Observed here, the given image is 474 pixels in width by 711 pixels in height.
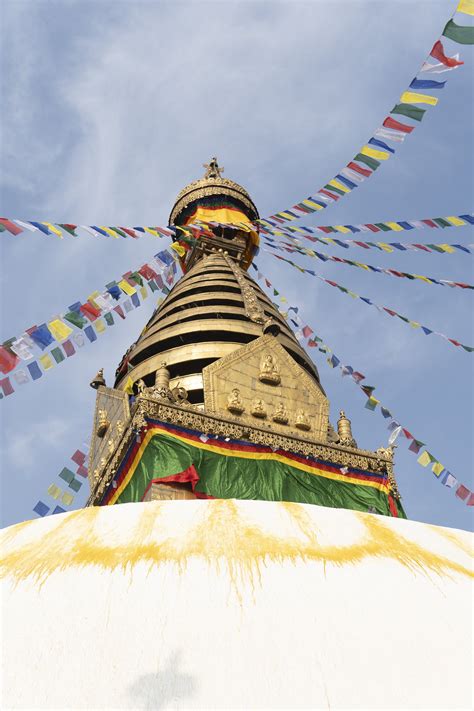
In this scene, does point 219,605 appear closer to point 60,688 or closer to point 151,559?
point 151,559

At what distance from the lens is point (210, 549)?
4.77 meters

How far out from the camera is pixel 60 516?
18.6 feet

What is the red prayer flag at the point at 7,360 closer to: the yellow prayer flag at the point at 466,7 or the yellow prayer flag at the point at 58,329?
the yellow prayer flag at the point at 58,329

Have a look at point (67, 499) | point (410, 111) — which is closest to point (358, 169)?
point (410, 111)

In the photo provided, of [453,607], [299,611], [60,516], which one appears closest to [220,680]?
[299,611]

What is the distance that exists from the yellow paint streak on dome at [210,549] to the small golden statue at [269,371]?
716 centimetres

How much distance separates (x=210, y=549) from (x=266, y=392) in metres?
7.65

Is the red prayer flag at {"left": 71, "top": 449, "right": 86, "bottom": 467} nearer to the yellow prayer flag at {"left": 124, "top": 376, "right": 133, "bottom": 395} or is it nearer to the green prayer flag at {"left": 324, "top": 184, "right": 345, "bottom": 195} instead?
the yellow prayer flag at {"left": 124, "top": 376, "right": 133, "bottom": 395}

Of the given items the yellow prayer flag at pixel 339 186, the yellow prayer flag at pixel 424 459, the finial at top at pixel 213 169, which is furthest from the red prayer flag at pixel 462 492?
the finial at top at pixel 213 169

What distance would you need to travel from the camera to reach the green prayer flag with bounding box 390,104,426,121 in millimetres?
9479

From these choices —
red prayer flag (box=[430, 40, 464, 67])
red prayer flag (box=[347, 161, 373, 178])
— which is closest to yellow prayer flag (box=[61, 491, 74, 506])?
red prayer flag (box=[347, 161, 373, 178])

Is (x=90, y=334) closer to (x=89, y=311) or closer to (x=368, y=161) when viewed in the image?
(x=89, y=311)

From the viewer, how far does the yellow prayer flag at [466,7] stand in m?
7.87

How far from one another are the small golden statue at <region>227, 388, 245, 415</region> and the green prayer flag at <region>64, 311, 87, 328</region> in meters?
2.56
